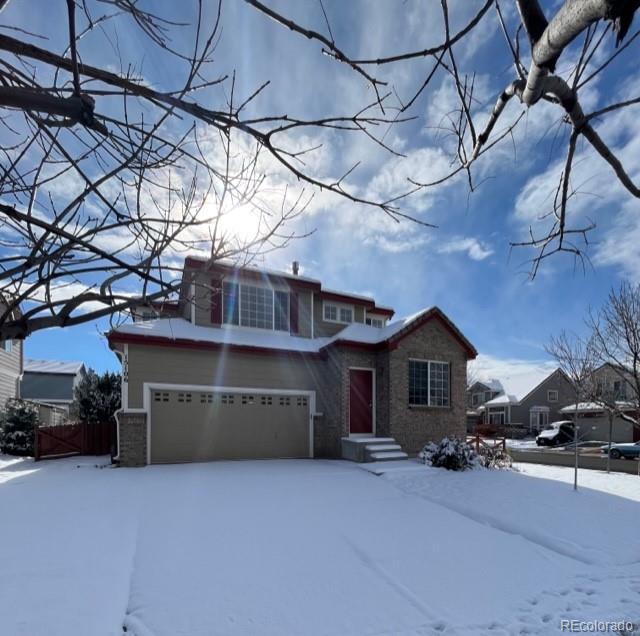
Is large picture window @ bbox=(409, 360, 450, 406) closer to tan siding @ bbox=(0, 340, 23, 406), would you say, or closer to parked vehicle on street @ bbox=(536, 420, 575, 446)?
parked vehicle on street @ bbox=(536, 420, 575, 446)

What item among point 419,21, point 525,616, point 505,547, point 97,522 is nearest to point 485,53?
point 419,21

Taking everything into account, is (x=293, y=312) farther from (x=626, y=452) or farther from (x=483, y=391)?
(x=483, y=391)

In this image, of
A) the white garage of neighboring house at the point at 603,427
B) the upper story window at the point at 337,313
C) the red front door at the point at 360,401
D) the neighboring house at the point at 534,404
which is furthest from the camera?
the neighboring house at the point at 534,404

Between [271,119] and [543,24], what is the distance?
131 cm

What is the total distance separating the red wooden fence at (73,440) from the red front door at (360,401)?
826 cm

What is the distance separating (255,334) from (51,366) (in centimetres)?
2953

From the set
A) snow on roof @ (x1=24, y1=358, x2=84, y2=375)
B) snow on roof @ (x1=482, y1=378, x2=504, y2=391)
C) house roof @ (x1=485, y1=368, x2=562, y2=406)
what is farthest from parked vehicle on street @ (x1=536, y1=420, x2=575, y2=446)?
snow on roof @ (x1=24, y1=358, x2=84, y2=375)

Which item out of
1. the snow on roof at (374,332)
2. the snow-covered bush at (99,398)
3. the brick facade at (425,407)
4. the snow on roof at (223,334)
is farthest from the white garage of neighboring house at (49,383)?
the brick facade at (425,407)

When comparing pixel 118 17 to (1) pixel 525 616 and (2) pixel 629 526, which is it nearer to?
(1) pixel 525 616

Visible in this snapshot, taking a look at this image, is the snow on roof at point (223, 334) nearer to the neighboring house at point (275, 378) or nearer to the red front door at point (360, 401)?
the neighboring house at point (275, 378)

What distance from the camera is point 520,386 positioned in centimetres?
3922

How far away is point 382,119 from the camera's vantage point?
7.97 ft

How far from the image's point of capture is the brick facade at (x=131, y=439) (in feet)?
37.0

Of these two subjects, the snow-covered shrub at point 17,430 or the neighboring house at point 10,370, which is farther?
the neighboring house at point 10,370
